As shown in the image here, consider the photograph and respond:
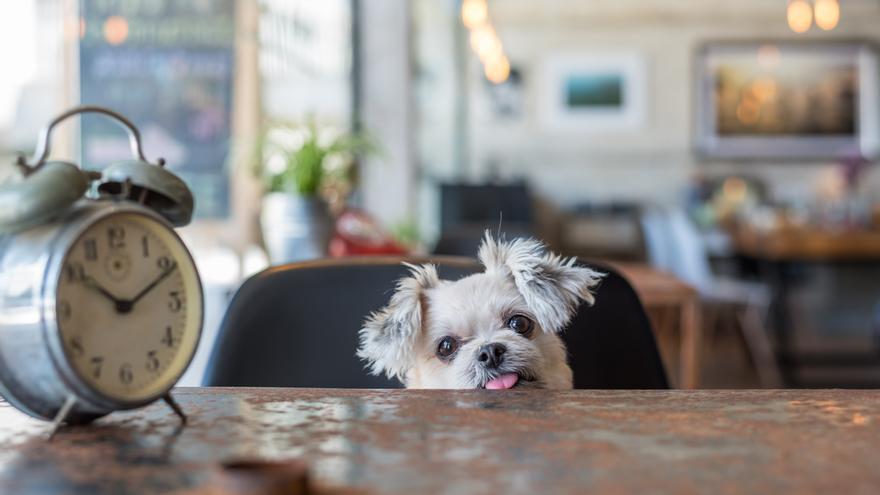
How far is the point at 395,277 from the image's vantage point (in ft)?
4.62

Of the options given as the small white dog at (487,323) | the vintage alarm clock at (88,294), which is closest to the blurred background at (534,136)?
the small white dog at (487,323)

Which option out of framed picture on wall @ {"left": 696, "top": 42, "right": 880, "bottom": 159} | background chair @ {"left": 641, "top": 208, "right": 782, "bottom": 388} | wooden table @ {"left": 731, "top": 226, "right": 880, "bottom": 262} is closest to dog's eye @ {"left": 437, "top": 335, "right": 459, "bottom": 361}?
background chair @ {"left": 641, "top": 208, "right": 782, "bottom": 388}

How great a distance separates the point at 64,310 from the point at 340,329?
0.73 meters

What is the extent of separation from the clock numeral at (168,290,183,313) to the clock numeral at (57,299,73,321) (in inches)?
3.9

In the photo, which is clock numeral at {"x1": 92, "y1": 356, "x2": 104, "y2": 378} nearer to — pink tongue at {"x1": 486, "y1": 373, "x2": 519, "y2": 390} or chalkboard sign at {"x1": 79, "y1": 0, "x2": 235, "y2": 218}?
pink tongue at {"x1": 486, "y1": 373, "x2": 519, "y2": 390}

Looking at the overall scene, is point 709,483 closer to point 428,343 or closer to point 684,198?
point 428,343

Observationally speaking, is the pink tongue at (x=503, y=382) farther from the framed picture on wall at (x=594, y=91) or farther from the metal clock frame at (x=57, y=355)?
the framed picture on wall at (x=594, y=91)

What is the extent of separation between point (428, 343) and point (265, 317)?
0.27m

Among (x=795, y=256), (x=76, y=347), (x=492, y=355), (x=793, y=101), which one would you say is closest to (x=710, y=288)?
(x=795, y=256)

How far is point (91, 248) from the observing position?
73 centimetres

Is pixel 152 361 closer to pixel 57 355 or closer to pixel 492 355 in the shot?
pixel 57 355

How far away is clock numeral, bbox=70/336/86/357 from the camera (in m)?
0.70

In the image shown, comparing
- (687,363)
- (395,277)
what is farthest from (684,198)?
(395,277)

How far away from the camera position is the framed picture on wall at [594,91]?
10.1 m
